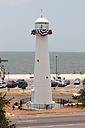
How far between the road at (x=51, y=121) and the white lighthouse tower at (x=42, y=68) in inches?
283

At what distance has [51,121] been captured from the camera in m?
32.9

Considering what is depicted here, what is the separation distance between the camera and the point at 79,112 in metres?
37.4

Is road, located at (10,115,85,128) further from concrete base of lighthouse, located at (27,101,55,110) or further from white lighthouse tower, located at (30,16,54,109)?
white lighthouse tower, located at (30,16,54,109)

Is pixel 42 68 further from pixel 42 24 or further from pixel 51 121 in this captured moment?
pixel 51 121

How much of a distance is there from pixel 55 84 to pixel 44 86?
1204 inches

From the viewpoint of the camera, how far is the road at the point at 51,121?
1221 inches

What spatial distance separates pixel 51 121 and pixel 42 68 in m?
9.80

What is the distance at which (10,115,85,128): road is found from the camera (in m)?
31.0

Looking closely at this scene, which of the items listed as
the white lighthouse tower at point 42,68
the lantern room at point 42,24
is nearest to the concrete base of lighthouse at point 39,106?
the white lighthouse tower at point 42,68

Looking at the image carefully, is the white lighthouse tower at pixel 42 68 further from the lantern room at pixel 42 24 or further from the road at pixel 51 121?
the road at pixel 51 121

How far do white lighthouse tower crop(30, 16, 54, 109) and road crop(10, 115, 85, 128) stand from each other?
7195 mm

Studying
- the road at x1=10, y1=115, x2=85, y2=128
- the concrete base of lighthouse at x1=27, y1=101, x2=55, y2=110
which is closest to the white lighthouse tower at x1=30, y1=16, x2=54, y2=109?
the concrete base of lighthouse at x1=27, y1=101, x2=55, y2=110

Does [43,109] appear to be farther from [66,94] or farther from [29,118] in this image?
[66,94]

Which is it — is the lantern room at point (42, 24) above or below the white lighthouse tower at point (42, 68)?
above
